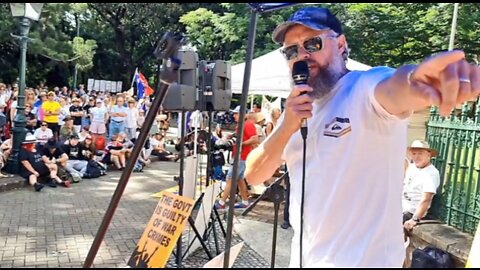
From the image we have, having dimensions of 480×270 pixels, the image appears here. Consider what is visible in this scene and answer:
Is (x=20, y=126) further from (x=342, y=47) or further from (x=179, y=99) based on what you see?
(x=342, y=47)

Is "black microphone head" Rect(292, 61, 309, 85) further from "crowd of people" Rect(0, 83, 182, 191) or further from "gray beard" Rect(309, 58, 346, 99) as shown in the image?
"crowd of people" Rect(0, 83, 182, 191)

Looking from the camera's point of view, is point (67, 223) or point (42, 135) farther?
point (42, 135)

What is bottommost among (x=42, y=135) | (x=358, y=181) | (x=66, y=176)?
(x=66, y=176)

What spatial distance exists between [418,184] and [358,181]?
3.75 m

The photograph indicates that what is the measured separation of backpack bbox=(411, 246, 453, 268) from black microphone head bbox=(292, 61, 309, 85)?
2853 millimetres

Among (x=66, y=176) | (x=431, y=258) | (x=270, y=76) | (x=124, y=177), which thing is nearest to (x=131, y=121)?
(x=66, y=176)

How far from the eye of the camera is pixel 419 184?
484 cm

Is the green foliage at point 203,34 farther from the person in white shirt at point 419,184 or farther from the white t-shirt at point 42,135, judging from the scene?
the white t-shirt at point 42,135

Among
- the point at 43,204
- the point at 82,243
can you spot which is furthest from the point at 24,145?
the point at 82,243

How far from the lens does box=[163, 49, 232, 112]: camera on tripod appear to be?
14.3 feet

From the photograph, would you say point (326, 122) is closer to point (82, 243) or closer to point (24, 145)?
point (82, 243)

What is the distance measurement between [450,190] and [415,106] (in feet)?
13.1

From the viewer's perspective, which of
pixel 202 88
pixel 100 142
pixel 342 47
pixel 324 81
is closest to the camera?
pixel 324 81

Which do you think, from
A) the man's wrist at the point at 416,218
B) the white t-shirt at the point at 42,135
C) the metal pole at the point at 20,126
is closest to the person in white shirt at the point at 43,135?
the white t-shirt at the point at 42,135
